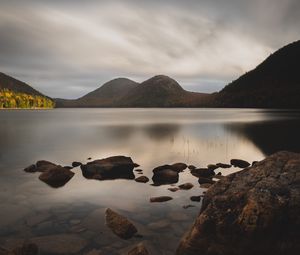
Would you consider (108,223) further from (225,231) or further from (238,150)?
Result: (238,150)

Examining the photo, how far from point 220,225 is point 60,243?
6523mm

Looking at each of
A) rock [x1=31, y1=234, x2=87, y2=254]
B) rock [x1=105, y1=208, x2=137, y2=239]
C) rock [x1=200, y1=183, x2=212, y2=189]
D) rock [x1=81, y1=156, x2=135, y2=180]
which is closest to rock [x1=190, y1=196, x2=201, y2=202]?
rock [x1=200, y1=183, x2=212, y2=189]

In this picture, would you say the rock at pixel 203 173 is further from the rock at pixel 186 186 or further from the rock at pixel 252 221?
the rock at pixel 252 221

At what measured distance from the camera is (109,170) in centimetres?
2514

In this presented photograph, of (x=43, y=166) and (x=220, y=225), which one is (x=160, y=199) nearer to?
(x=220, y=225)

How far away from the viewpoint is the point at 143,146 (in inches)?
1924

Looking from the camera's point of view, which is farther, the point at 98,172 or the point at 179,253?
the point at 98,172

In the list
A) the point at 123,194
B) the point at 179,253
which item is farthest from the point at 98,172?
the point at 179,253

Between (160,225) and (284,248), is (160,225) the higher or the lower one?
the lower one

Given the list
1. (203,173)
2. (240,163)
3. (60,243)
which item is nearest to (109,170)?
(203,173)

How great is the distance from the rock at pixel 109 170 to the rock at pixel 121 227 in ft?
34.4

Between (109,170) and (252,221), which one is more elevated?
(252,221)

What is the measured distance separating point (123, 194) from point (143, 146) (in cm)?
2872

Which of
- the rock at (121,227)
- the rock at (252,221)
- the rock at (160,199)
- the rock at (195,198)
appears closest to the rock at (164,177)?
the rock at (160,199)
